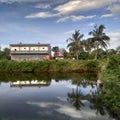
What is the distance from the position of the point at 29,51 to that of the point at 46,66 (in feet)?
83.1

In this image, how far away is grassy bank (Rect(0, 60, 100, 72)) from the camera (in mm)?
72688

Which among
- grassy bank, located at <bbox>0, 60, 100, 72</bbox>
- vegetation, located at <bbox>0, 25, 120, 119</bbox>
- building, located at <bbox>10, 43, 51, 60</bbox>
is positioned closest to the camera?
vegetation, located at <bbox>0, 25, 120, 119</bbox>

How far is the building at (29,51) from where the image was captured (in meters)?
96.7

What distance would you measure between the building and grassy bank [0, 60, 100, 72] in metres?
23.2

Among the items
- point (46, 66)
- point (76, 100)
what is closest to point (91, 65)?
point (46, 66)

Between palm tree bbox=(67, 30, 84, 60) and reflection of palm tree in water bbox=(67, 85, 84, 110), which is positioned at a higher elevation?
palm tree bbox=(67, 30, 84, 60)

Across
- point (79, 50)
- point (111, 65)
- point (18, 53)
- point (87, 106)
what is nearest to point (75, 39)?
point (79, 50)

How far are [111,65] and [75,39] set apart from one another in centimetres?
6290

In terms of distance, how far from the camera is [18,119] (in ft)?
67.0

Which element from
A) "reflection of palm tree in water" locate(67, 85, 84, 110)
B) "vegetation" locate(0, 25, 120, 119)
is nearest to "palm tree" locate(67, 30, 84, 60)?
"vegetation" locate(0, 25, 120, 119)

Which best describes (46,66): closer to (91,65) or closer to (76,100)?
(91,65)

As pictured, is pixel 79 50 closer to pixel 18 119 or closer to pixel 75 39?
pixel 75 39

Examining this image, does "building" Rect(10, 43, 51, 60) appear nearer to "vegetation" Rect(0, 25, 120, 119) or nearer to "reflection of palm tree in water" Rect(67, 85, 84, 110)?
"vegetation" Rect(0, 25, 120, 119)

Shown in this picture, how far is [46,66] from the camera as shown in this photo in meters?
73.3
